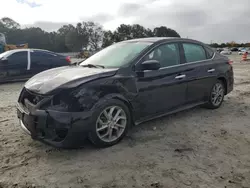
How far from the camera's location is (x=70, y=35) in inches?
2950

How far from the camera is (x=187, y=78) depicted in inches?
171

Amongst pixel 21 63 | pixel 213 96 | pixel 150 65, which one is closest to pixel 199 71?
pixel 213 96

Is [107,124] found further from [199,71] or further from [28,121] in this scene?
[199,71]

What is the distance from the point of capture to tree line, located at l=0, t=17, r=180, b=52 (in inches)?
2876

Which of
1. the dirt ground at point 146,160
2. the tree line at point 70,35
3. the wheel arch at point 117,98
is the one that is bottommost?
the dirt ground at point 146,160

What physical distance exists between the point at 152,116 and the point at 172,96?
1.76 feet

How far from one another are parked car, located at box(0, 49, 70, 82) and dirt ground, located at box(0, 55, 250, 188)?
463 centimetres

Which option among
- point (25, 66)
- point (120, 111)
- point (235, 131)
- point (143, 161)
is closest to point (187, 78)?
point (235, 131)

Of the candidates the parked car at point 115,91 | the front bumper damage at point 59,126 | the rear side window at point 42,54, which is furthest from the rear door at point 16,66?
the front bumper damage at point 59,126

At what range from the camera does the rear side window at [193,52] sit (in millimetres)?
4516

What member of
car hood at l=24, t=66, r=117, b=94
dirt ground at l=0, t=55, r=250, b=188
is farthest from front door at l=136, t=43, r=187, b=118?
car hood at l=24, t=66, r=117, b=94

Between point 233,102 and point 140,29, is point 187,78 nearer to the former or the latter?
point 233,102

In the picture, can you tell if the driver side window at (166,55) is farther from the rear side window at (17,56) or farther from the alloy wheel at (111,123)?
the rear side window at (17,56)

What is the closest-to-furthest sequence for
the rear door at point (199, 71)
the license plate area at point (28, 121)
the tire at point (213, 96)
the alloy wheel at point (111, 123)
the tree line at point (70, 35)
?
the license plate area at point (28, 121) < the alloy wheel at point (111, 123) < the rear door at point (199, 71) < the tire at point (213, 96) < the tree line at point (70, 35)
